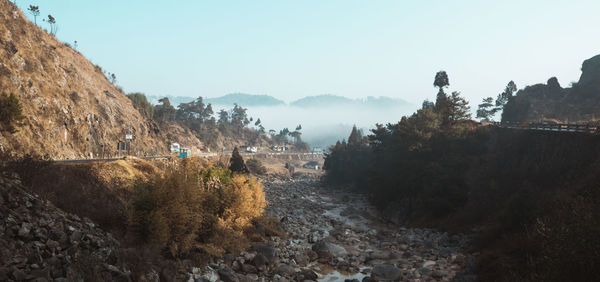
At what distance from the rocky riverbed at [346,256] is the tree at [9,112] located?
3008cm

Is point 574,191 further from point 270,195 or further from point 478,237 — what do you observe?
point 270,195

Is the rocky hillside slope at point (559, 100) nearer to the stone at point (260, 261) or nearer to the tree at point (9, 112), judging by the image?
the stone at point (260, 261)

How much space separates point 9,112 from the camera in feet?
124

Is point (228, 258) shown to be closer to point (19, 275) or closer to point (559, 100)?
point (19, 275)

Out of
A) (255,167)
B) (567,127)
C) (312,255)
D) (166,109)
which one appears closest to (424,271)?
(312,255)

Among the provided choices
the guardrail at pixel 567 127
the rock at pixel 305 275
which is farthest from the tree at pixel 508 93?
the rock at pixel 305 275

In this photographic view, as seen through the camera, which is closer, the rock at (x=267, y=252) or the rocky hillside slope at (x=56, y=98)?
the rock at (x=267, y=252)

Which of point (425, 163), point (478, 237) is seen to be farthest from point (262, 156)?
point (478, 237)

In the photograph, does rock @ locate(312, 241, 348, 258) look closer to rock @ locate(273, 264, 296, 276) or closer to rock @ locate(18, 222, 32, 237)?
rock @ locate(273, 264, 296, 276)

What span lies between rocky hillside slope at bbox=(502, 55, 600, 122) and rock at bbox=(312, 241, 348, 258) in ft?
201

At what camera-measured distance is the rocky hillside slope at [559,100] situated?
238 feet

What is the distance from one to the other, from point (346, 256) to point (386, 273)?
7327 mm

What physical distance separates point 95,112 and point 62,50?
18.0 meters

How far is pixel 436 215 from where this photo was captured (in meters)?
47.9
